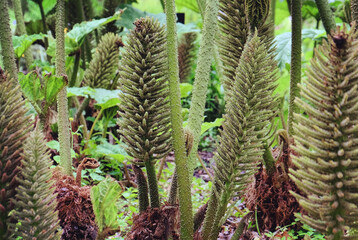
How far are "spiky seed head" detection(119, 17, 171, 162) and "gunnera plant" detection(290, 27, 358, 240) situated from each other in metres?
0.41

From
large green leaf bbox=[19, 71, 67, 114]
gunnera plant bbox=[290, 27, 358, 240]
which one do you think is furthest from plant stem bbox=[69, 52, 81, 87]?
gunnera plant bbox=[290, 27, 358, 240]

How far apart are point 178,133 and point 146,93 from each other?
12 cm

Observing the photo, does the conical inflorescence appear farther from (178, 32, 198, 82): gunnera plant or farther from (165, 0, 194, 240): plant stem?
(165, 0, 194, 240): plant stem

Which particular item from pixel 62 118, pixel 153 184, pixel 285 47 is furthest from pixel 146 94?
pixel 285 47

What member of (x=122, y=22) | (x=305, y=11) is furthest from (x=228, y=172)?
(x=305, y=11)

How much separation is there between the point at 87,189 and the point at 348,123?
33.5 inches

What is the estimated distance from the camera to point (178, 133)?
91 cm

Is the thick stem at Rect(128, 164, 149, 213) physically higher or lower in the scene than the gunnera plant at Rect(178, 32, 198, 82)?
lower

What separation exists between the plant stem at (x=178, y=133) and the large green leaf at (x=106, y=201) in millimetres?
160

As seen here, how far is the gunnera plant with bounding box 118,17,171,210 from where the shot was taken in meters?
0.93

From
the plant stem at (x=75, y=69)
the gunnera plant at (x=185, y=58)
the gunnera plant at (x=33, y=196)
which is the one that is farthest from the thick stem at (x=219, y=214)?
the gunnera plant at (x=185, y=58)

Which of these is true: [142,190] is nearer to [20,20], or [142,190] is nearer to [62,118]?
[62,118]

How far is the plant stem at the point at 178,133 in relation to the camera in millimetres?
908

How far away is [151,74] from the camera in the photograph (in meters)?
0.96
